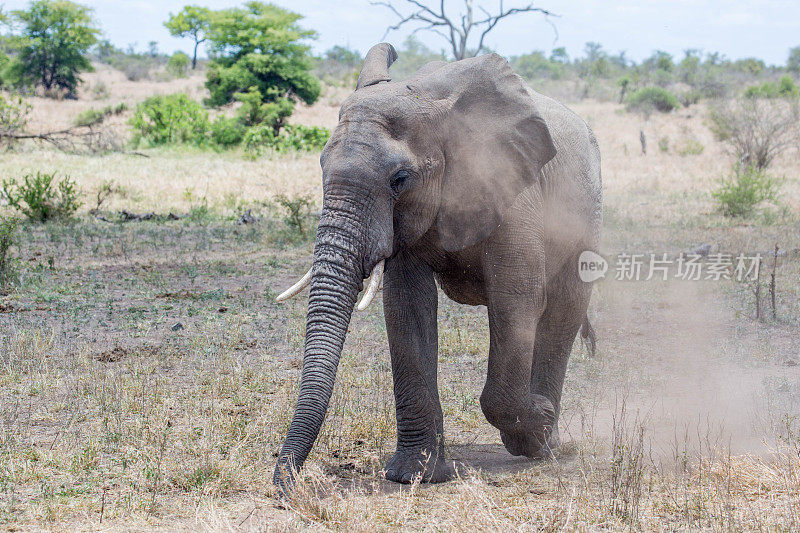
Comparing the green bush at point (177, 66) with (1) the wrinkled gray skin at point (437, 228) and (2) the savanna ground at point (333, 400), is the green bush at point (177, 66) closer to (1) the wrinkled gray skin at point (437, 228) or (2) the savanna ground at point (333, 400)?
(2) the savanna ground at point (333, 400)

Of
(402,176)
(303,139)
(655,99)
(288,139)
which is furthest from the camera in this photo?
(655,99)

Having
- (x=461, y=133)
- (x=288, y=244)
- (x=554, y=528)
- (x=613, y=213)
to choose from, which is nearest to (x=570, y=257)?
(x=461, y=133)

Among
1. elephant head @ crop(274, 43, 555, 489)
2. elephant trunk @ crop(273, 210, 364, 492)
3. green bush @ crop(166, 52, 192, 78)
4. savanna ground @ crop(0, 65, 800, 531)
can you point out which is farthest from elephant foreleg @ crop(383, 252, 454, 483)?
green bush @ crop(166, 52, 192, 78)

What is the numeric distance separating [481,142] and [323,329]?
1248 millimetres

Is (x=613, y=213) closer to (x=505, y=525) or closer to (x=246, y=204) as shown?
(x=246, y=204)

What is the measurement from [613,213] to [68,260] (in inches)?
347

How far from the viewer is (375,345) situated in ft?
24.3

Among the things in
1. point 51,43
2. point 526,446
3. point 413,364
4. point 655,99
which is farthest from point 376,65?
point 51,43

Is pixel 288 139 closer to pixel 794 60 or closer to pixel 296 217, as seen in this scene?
pixel 296 217

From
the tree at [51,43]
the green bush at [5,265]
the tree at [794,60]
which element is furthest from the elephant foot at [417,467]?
the tree at [794,60]

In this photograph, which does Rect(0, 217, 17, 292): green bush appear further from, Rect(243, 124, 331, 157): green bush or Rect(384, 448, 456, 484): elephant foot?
Rect(243, 124, 331, 157): green bush

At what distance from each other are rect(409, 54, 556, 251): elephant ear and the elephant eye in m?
0.34

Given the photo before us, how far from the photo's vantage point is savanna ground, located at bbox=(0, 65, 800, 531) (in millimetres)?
3750

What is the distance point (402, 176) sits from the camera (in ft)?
12.6
